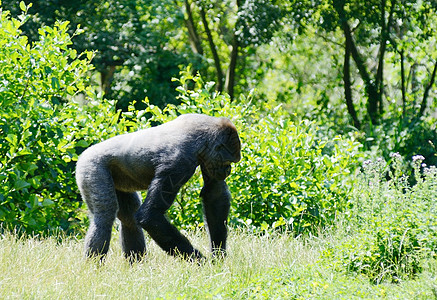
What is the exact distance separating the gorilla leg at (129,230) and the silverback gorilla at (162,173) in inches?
4.6

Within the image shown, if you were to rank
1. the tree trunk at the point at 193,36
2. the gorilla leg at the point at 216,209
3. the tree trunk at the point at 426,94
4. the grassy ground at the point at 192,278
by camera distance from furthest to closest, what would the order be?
the tree trunk at the point at 193,36 → the tree trunk at the point at 426,94 → the gorilla leg at the point at 216,209 → the grassy ground at the point at 192,278

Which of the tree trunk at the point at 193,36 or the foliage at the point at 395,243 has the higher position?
the tree trunk at the point at 193,36

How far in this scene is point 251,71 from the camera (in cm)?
1616

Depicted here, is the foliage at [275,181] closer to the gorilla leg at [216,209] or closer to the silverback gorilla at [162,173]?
the gorilla leg at [216,209]

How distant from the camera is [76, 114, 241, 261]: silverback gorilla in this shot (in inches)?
191

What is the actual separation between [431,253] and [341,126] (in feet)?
28.0

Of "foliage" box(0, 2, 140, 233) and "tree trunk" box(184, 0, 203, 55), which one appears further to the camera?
"tree trunk" box(184, 0, 203, 55)

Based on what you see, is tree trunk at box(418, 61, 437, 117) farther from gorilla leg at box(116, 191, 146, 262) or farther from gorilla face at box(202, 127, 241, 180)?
gorilla leg at box(116, 191, 146, 262)

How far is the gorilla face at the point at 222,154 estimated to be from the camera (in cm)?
505

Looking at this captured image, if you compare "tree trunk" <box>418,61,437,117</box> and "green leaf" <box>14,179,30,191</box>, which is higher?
"green leaf" <box>14,179,30,191</box>

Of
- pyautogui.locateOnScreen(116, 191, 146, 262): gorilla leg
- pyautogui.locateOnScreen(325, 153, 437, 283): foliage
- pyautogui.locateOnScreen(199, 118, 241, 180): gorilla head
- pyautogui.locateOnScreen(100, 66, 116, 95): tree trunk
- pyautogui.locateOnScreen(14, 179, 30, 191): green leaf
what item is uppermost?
pyautogui.locateOnScreen(100, 66, 116, 95): tree trunk

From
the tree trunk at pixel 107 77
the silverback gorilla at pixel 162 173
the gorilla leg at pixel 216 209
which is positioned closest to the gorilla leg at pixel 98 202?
the silverback gorilla at pixel 162 173

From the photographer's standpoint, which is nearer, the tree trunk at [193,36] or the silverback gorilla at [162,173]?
the silverback gorilla at [162,173]


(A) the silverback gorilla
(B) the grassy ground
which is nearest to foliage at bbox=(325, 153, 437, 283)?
(B) the grassy ground
